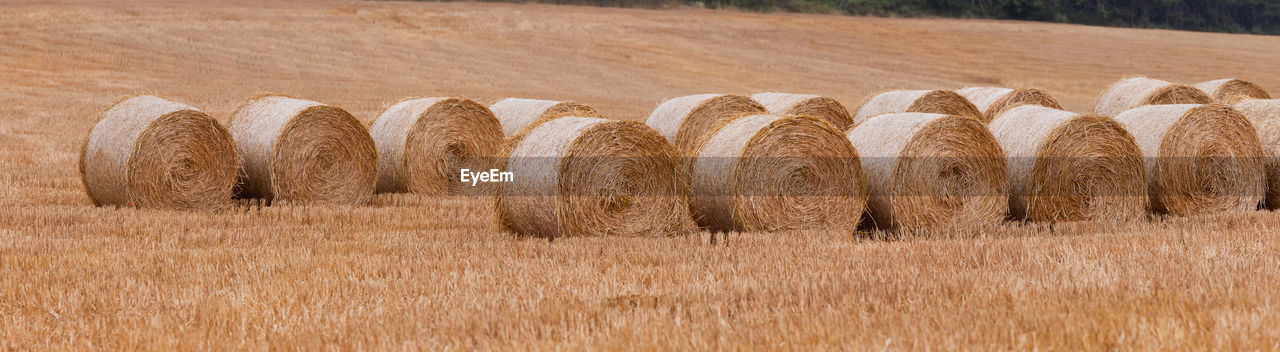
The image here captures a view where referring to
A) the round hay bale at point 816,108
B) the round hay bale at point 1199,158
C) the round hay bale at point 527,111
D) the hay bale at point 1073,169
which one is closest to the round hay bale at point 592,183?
the hay bale at point 1073,169

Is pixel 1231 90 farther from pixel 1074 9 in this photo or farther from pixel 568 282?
pixel 1074 9

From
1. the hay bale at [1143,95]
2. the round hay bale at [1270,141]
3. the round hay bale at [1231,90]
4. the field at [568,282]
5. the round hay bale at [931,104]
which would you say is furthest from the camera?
the round hay bale at [1231,90]

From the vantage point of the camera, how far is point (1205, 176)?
11.0 metres

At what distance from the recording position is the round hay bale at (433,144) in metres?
12.9

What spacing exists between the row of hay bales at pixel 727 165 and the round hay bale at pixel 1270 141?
A: 21 mm

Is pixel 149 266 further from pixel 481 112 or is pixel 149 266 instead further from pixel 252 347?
pixel 481 112

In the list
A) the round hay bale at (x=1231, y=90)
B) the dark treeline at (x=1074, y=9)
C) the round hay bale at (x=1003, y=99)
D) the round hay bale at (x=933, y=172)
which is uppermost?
the round hay bale at (x=933, y=172)

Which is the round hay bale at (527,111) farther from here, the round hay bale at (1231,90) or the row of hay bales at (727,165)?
the round hay bale at (1231,90)

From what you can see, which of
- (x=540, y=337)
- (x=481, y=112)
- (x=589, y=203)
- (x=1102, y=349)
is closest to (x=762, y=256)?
(x=589, y=203)

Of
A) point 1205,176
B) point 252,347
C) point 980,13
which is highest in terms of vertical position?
point 252,347

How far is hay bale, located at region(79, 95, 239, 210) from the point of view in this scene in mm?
10773

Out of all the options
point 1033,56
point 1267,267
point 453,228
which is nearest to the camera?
point 1267,267

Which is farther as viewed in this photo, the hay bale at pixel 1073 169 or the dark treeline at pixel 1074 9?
the dark treeline at pixel 1074 9

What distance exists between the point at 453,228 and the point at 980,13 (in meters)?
52.7
